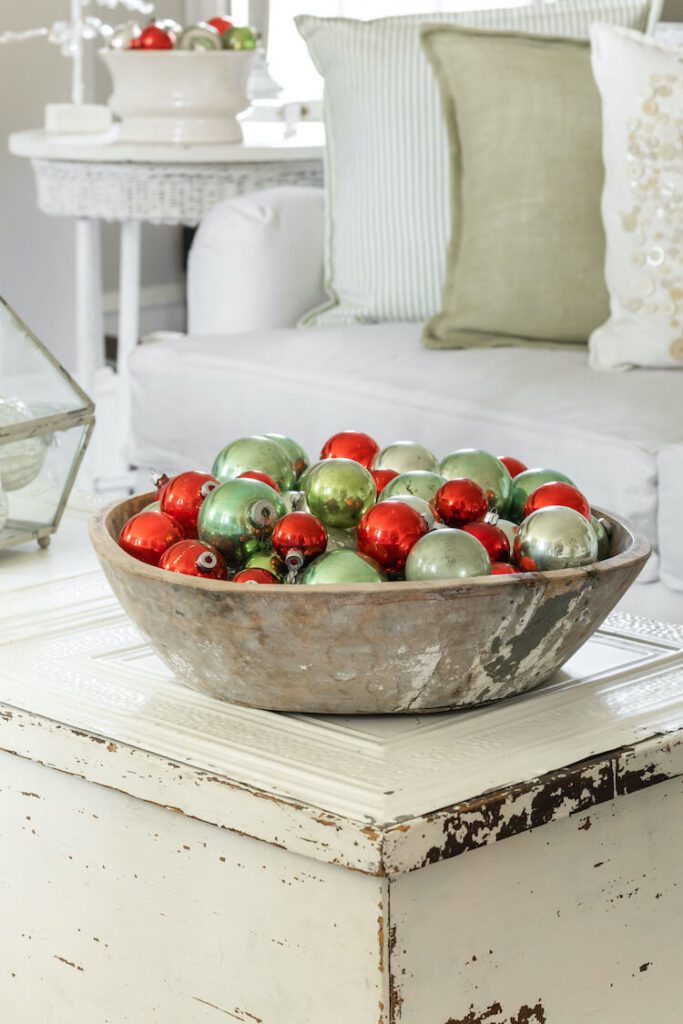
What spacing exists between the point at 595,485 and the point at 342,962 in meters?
0.87

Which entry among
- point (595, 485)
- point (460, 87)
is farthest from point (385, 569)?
point (460, 87)

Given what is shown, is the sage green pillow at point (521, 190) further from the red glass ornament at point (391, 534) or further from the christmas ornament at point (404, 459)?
the red glass ornament at point (391, 534)

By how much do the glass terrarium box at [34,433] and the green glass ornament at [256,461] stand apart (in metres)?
0.24

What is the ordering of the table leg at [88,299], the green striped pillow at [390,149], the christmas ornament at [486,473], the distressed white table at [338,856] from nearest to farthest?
the distressed white table at [338,856]
the christmas ornament at [486,473]
the green striped pillow at [390,149]
the table leg at [88,299]

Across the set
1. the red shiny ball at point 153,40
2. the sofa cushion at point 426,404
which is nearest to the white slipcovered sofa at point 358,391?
the sofa cushion at point 426,404

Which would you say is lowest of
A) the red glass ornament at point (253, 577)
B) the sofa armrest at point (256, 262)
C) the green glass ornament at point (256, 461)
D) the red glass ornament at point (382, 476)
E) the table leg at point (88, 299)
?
the table leg at point (88, 299)

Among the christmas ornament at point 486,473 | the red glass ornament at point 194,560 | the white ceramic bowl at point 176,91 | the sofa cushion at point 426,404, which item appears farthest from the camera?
the white ceramic bowl at point 176,91

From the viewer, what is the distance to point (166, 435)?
6.44ft

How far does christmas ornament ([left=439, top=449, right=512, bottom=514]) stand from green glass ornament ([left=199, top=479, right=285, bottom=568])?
5.3 inches

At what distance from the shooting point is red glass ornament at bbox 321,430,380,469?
3.18 feet

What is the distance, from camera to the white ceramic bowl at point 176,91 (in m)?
2.26

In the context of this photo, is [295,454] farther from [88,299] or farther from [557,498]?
[88,299]

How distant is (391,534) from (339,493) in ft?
0.24

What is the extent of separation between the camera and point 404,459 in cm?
94
